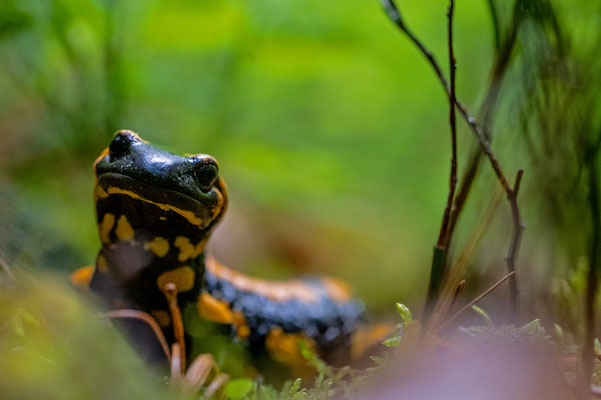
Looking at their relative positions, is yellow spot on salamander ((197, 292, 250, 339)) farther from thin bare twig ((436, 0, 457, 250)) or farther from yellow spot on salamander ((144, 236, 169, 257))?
thin bare twig ((436, 0, 457, 250))

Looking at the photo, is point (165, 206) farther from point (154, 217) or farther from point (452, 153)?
point (452, 153)

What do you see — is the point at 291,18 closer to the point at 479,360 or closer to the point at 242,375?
the point at 242,375

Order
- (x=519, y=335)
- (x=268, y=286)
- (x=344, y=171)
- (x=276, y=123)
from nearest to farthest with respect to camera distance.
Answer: (x=519, y=335) < (x=268, y=286) < (x=276, y=123) < (x=344, y=171)

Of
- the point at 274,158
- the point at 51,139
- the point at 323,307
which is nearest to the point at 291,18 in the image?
the point at 274,158

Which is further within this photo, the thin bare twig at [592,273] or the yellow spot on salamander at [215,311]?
the yellow spot on salamander at [215,311]

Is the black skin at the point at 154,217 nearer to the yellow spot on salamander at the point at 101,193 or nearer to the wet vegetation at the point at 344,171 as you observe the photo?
the yellow spot on salamander at the point at 101,193

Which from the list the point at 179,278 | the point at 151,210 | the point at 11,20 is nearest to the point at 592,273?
the point at 151,210

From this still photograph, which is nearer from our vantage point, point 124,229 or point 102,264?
point 124,229

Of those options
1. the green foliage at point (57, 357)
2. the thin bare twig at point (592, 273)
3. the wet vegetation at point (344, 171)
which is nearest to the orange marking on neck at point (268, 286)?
the wet vegetation at point (344, 171)
